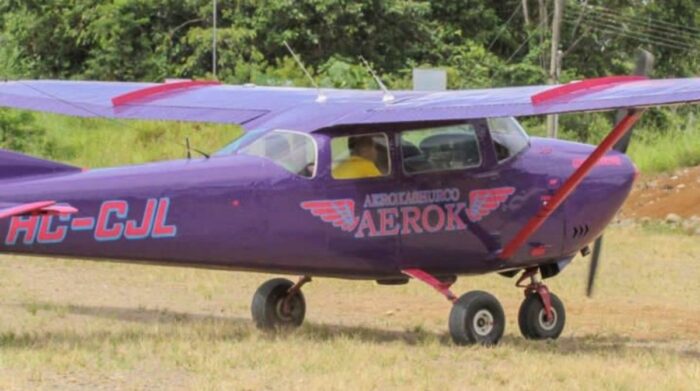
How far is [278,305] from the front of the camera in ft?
42.8

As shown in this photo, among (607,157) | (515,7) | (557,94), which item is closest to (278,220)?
(557,94)

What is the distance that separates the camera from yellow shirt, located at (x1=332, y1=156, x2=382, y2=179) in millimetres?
11766

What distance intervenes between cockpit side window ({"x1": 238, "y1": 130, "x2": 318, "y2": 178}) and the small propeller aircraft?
1 cm

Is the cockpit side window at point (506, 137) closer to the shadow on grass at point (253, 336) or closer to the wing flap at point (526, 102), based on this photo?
the wing flap at point (526, 102)

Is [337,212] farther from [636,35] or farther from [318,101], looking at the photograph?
[636,35]

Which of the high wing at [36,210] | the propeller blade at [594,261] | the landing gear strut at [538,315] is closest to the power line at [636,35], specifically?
the propeller blade at [594,261]

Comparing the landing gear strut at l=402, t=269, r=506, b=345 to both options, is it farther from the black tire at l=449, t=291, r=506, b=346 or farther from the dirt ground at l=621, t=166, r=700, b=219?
the dirt ground at l=621, t=166, r=700, b=219

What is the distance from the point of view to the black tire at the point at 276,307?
42.5 feet

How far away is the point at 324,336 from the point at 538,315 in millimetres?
2093

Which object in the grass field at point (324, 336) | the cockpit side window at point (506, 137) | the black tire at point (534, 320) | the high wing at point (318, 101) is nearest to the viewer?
the grass field at point (324, 336)

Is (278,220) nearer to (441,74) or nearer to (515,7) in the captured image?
(441,74)

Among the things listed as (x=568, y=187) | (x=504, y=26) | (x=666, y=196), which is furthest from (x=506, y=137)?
(x=504, y=26)

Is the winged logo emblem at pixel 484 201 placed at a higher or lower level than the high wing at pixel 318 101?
lower

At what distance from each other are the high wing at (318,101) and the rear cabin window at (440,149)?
31 cm
